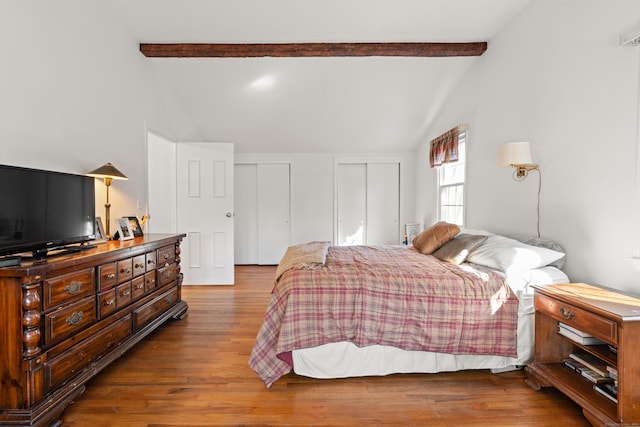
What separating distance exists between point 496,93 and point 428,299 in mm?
2385

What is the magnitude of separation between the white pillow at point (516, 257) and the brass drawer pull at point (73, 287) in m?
2.60

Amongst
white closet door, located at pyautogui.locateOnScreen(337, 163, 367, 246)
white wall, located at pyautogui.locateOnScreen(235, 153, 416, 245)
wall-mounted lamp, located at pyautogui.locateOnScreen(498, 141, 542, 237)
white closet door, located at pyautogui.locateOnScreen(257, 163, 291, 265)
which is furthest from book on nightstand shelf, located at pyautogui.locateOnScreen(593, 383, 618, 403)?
white closet door, located at pyautogui.locateOnScreen(257, 163, 291, 265)

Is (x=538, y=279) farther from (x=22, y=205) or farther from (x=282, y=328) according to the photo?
(x=22, y=205)

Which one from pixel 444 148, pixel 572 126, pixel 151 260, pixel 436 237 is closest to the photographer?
pixel 572 126

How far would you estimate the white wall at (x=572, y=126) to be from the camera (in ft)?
6.68

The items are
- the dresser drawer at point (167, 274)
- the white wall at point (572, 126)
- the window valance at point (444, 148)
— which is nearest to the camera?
the white wall at point (572, 126)

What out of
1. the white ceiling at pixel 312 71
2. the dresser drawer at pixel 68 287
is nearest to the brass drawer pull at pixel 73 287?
the dresser drawer at pixel 68 287

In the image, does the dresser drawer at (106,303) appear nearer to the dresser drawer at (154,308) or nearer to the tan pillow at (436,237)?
the dresser drawer at (154,308)

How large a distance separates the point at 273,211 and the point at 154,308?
3348 mm

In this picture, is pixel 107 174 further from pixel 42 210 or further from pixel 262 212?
pixel 262 212

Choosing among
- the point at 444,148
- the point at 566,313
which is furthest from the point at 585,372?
the point at 444,148

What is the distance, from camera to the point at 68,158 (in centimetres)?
251

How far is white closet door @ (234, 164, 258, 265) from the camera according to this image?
5957 mm

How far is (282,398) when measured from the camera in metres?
1.98
